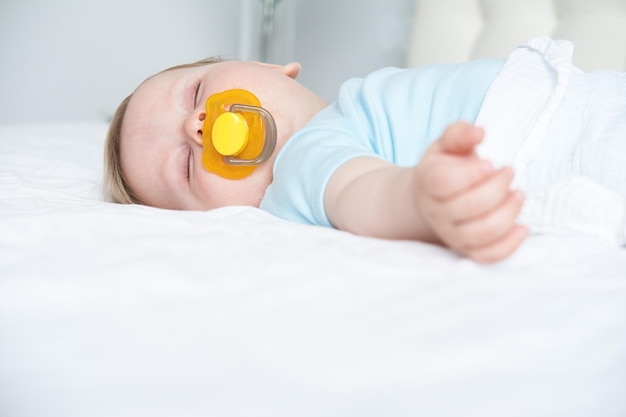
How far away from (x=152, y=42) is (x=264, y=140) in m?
1.69

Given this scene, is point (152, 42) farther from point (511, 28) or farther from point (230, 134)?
point (230, 134)

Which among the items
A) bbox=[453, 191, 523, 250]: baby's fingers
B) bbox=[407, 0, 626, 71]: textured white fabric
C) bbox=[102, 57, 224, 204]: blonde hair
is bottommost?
bbox=[102, 57, 224, 204]: blonde hair

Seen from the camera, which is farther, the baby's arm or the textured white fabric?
the textured white fabric

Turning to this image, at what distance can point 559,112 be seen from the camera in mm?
842

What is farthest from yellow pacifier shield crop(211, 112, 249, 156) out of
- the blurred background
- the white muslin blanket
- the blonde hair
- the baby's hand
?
the blurred background

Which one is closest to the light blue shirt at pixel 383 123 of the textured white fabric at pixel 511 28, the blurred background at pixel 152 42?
the textured white fabric at pixel 511 28

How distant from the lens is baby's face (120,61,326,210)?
3.40ft

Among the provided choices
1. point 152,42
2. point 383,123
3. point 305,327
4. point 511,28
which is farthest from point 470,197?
point 152,42

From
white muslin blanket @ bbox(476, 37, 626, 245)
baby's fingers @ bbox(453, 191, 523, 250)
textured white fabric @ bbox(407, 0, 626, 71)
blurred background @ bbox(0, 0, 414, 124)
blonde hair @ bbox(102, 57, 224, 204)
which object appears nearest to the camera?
baby's fingers @ bbox(453, 191, 523, 250)

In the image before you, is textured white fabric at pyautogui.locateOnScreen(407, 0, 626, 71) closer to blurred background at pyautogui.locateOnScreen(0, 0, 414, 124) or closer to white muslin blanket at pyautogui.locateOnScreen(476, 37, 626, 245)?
blurred background at pyautogui.locateOnScreen(0, 0, 414, 124)

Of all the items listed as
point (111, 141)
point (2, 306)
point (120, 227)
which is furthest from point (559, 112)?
point (111, 141)

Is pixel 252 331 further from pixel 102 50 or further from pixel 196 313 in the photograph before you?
pixel 102 50

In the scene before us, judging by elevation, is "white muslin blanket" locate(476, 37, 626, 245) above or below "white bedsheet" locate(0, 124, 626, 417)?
above

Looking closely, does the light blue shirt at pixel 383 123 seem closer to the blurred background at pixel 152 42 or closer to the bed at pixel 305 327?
the bed at pixel 305 327
